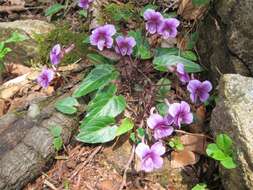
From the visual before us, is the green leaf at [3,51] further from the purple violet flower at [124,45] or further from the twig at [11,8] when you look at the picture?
the twig at [11,8]

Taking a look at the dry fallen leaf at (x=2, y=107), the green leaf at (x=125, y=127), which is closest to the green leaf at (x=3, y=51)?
the dry fallen leaf at (x=2, y=107)

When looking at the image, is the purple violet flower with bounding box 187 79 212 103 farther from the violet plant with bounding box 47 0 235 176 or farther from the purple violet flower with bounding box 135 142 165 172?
the purple violet flower with bounding box 135 142 165 172

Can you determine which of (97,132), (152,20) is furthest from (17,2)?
(97,132)

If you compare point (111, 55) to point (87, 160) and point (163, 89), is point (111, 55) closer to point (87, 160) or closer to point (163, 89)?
point (163, 89)

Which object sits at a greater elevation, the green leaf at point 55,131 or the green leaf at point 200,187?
the green leaf at point 55,131

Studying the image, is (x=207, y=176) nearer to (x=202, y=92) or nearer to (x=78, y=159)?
(x=202, y=92)
